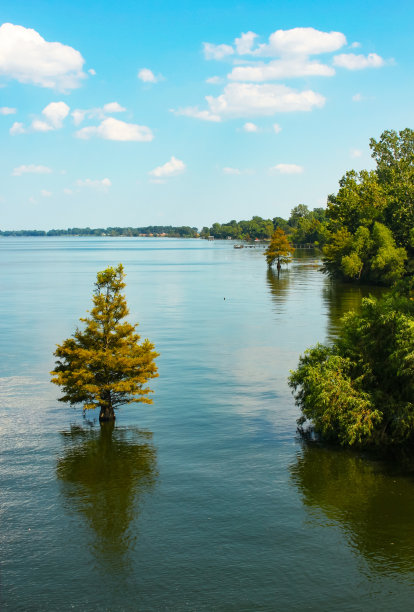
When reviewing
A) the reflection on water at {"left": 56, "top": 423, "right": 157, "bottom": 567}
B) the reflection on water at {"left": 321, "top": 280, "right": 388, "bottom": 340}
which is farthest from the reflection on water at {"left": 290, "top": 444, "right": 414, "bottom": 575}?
the reflection on water at {"left": 321, "top": 280, "right": 388, "bottom": 340}

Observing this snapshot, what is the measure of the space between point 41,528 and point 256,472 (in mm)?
13726

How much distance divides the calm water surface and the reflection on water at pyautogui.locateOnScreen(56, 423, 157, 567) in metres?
0.11

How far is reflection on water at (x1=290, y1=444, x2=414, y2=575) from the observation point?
29.7 metres

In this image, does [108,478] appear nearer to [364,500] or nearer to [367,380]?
[364,500]

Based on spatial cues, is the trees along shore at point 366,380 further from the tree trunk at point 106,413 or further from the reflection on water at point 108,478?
the tree trunk at point 106,413

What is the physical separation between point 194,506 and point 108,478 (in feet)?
22.3

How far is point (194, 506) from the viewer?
1330 inches

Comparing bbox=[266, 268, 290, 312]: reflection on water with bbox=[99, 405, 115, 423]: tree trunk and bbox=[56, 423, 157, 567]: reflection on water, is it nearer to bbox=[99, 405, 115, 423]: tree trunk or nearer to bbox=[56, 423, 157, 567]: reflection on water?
bbox=[99, 405, 115, 423]: tree trunk

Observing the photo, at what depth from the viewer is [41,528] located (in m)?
31.4

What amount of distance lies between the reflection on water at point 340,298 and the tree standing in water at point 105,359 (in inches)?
1484

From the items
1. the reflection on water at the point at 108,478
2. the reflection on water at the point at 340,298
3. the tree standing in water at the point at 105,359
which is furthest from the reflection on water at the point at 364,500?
the reflection on water at the point at 340,298

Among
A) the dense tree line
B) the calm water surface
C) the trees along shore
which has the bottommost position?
the calm water surface

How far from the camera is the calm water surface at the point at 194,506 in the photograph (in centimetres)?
2662

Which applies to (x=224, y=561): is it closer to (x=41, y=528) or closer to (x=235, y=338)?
(x=41, y=528)
